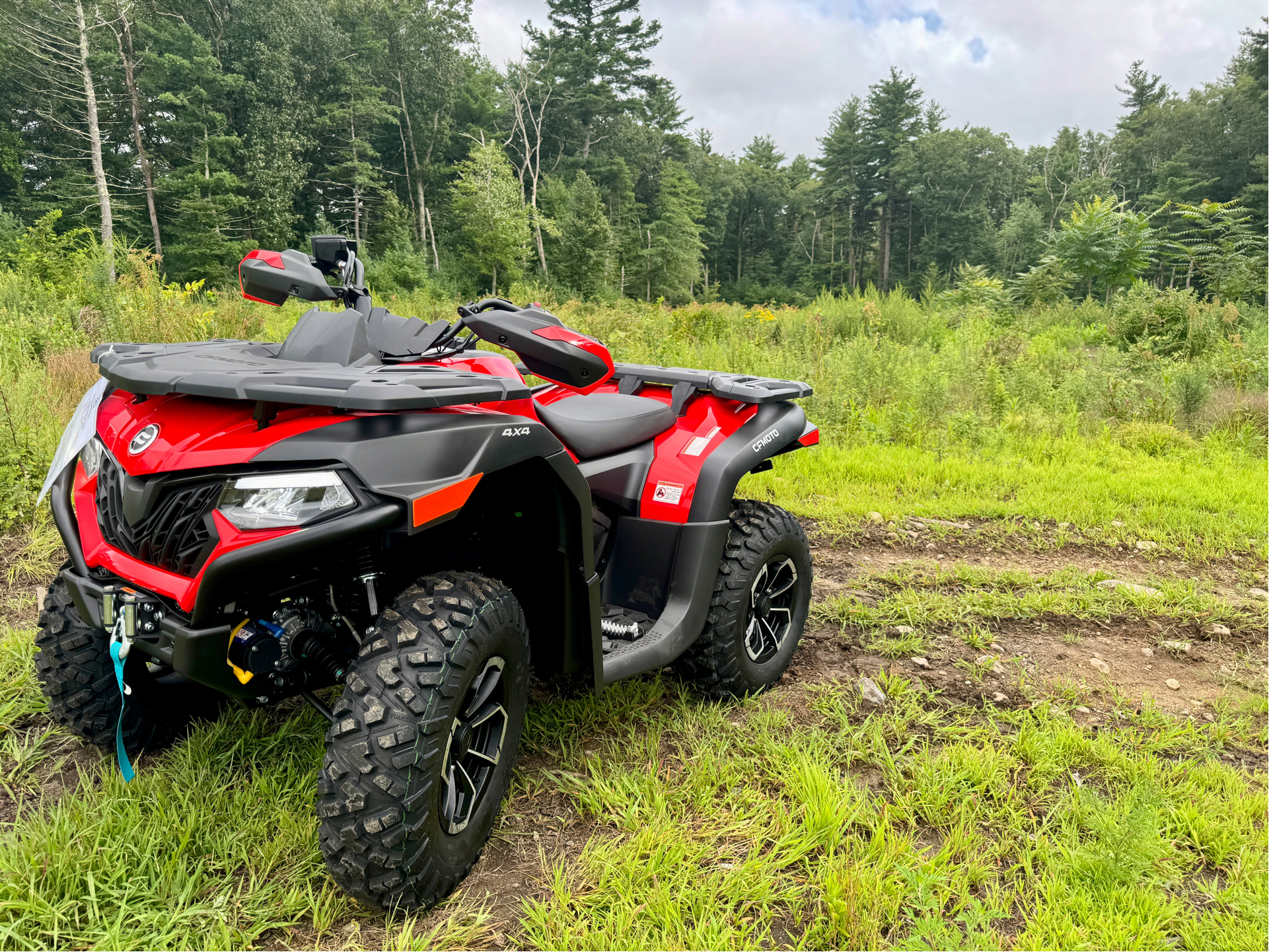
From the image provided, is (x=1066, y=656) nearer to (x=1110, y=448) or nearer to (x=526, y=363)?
(x=526, y=363)

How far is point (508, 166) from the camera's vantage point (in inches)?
1273

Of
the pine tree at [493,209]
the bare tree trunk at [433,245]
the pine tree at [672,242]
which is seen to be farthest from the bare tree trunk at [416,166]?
the pine tree at [672,242]

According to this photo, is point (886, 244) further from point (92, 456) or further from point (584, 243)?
point (92, 456)

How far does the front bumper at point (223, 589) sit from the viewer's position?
4.25 feet

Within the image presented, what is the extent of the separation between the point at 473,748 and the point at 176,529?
832mm

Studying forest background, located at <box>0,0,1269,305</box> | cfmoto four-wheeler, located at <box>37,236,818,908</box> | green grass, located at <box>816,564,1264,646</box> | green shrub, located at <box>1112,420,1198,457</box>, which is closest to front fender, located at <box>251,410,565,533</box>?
cfmoto four-wheeler, located at <box>37,236,818,908</box>

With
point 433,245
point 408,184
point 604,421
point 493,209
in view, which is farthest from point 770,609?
point 408,184

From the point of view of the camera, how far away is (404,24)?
3747 centimetres

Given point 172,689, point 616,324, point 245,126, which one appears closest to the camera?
point 172,689

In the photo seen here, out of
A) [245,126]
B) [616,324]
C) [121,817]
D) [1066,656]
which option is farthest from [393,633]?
[245,126]

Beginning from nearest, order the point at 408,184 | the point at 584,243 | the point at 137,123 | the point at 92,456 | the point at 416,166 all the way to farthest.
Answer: the point at 92,456 < the point at 137,123 < the point at 584,243 < the point at 416,166 < the point at 408,184

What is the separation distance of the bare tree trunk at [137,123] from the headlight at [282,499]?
3019 cm

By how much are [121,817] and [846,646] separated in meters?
2.51

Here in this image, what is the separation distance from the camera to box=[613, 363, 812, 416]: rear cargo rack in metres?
2.49
